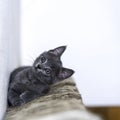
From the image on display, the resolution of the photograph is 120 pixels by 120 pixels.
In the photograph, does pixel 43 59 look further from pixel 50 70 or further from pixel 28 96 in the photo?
pixel 28 96

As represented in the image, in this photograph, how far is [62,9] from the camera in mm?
1758

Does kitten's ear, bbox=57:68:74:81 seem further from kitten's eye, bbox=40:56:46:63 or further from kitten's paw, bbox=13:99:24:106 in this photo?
kitten's paw, bbox=13:99:24:106

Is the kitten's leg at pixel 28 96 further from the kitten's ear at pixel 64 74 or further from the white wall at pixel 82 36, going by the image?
the white wall at pixel 82 36

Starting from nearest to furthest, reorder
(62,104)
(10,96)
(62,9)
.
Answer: (62,104) → (10,96) → (62,9)

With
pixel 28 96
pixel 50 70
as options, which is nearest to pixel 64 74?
pixel 50 70

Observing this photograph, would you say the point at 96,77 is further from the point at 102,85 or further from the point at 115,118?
the point at 115,118

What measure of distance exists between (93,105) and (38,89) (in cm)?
62

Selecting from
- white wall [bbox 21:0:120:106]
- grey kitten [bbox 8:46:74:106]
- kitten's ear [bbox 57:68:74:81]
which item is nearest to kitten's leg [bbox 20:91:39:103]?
grey kitten [bbox 8:46:74:106]

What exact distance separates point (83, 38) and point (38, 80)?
54 centimetres

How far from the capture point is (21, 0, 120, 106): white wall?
5.74 ft

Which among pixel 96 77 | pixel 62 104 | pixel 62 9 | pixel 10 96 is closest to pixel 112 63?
pixel 96 77

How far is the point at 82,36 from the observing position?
1.77 metres

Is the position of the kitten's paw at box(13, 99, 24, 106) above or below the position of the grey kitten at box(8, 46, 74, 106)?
below

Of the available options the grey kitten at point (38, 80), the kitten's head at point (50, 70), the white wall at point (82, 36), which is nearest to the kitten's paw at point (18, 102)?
the grey kitten at point (38, 80)
